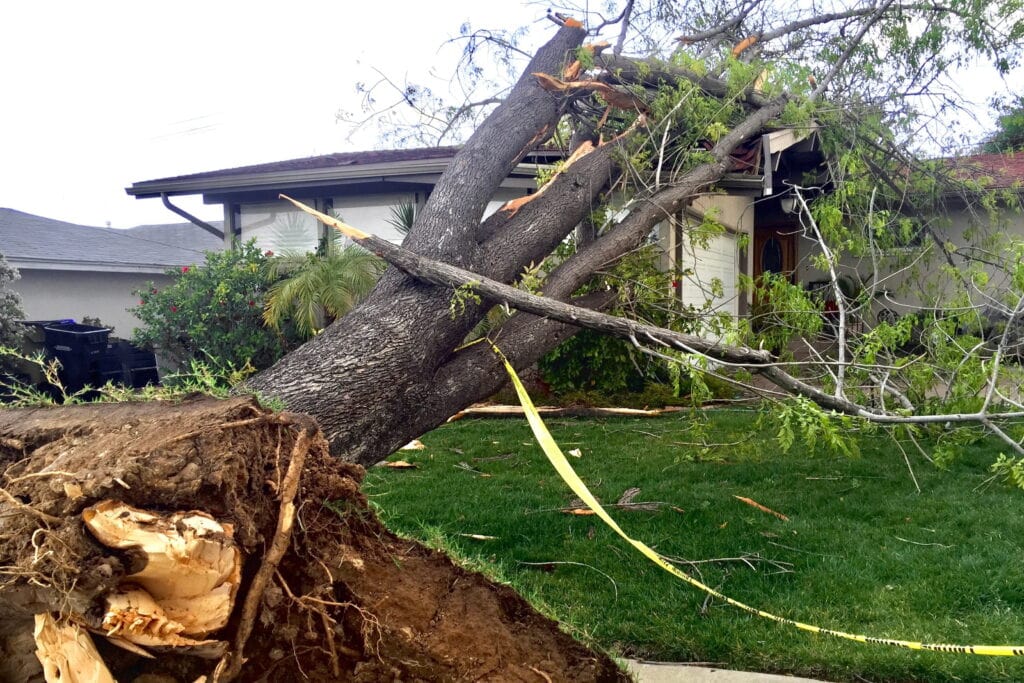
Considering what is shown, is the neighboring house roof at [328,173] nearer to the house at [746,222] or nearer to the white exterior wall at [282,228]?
the white exterior wall at [282,228]

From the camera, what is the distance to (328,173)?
10328mm

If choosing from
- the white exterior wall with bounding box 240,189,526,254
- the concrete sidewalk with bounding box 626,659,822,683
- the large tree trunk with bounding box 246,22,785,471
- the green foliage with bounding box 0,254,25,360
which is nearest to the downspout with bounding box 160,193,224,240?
the white exterior wall with bounding box 240,189,526,254

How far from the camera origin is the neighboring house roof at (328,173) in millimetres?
9922

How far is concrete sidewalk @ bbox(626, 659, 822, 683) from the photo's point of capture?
3.20 metres

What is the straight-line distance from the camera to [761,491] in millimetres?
5891

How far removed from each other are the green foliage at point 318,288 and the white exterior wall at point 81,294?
19.3 ft

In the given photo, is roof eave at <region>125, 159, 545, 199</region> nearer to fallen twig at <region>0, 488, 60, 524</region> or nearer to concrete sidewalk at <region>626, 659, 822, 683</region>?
concrete sidewalk at <region>626, 659, 822, 683</region>

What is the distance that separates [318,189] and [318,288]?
140 inches

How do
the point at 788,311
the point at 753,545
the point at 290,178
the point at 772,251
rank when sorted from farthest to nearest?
1. the point at 772,251
2. the point at 290,178
3. the point at 788,311
4. the point at 753,545

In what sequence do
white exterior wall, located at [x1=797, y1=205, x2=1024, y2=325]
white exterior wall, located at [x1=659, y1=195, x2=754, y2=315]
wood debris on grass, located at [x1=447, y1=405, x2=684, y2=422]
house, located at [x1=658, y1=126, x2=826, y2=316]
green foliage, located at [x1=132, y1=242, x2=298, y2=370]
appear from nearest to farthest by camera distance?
white exterior wall, located at [x1=797, y1=205, x2=1024, y2=325] < house, located at [x1=658, y1=126, x2=826, y2=316] < green foliage, located at [x1=132, y1=242, x2=298, y2=370] < wood debris on grass, located at [x1=447, y1=405, x2=684, y2=422] < white exterior wall, located at [x1=659, y1=195, x2=754, y2=315]

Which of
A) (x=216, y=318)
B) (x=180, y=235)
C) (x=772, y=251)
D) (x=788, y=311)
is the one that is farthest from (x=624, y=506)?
(x=180, y=235)

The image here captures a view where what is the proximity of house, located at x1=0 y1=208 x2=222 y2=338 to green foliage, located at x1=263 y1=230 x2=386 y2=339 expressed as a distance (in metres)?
6.18

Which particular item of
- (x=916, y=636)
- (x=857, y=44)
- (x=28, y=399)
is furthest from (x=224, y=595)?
(x=857, y=44)

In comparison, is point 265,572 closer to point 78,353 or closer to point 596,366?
point 596,366
